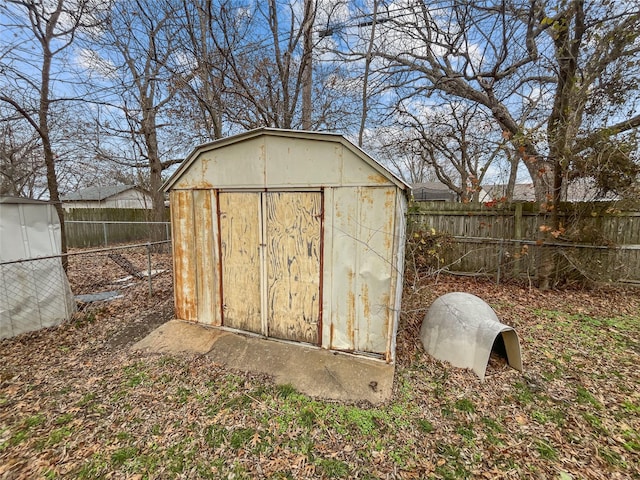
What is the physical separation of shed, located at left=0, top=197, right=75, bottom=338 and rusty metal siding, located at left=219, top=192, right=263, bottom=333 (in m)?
2.42

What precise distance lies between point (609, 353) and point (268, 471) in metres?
4.38

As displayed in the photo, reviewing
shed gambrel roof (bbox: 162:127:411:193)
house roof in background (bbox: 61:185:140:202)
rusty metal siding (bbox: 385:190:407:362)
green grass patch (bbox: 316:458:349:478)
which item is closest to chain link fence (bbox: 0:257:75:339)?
shed gambrel roof (bbox: 162:127:411:193)

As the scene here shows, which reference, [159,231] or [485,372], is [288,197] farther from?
[159,231]

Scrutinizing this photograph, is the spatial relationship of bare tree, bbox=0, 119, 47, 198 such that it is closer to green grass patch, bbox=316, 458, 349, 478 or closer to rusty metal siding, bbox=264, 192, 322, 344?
rusty metal siding, bbox=264, 192, 322, 344

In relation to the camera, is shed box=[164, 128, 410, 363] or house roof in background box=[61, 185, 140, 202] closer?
shed box=[164, 128, 410, 363]

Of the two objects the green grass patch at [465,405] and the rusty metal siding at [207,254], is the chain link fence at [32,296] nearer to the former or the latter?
the rusty metal siding at [207,254]

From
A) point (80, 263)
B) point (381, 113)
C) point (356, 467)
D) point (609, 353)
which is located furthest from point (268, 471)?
point (381, 113)

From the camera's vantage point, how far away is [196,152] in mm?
3605

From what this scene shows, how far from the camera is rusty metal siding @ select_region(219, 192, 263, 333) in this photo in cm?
348

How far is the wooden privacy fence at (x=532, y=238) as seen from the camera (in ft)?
17.9

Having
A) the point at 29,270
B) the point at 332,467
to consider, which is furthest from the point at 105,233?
the point at 332,467

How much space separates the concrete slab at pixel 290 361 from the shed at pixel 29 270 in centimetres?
161

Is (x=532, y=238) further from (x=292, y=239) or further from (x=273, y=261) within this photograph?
(x=273, y=261)

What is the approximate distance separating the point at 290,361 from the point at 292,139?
2.61 meters
